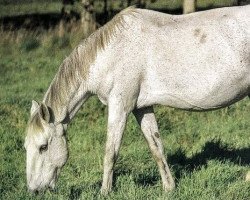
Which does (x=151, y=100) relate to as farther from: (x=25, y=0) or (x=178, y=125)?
(x=25, y=0)

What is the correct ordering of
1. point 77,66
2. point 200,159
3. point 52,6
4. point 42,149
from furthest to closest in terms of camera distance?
point 52,6, point 200,159, point 77,66, point 42,149

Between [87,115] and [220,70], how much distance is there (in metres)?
3.39

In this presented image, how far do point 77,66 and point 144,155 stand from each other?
5.63ft

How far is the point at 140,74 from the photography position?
491 centimetres

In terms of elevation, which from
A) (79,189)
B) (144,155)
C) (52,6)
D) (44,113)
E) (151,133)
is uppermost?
(44,113)

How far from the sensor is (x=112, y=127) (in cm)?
495

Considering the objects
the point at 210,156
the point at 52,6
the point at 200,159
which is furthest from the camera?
the point at 52,6

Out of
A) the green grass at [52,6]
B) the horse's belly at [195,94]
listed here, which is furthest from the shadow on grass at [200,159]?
the green grass at [52,6]

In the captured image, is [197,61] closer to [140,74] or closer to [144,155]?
[140,74]

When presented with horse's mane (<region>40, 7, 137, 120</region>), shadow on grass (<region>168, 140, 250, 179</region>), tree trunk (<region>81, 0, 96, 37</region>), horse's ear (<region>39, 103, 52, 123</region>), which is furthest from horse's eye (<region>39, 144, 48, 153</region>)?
tree trunk (<region>81, 0, 96, 37</region>)

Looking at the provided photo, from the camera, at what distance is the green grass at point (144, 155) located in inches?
191

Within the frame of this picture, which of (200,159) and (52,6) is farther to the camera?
(52,6)

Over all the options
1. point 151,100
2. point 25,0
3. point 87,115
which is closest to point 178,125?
point 87,115

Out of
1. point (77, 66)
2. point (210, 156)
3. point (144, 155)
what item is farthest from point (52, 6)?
point (77, 66)
